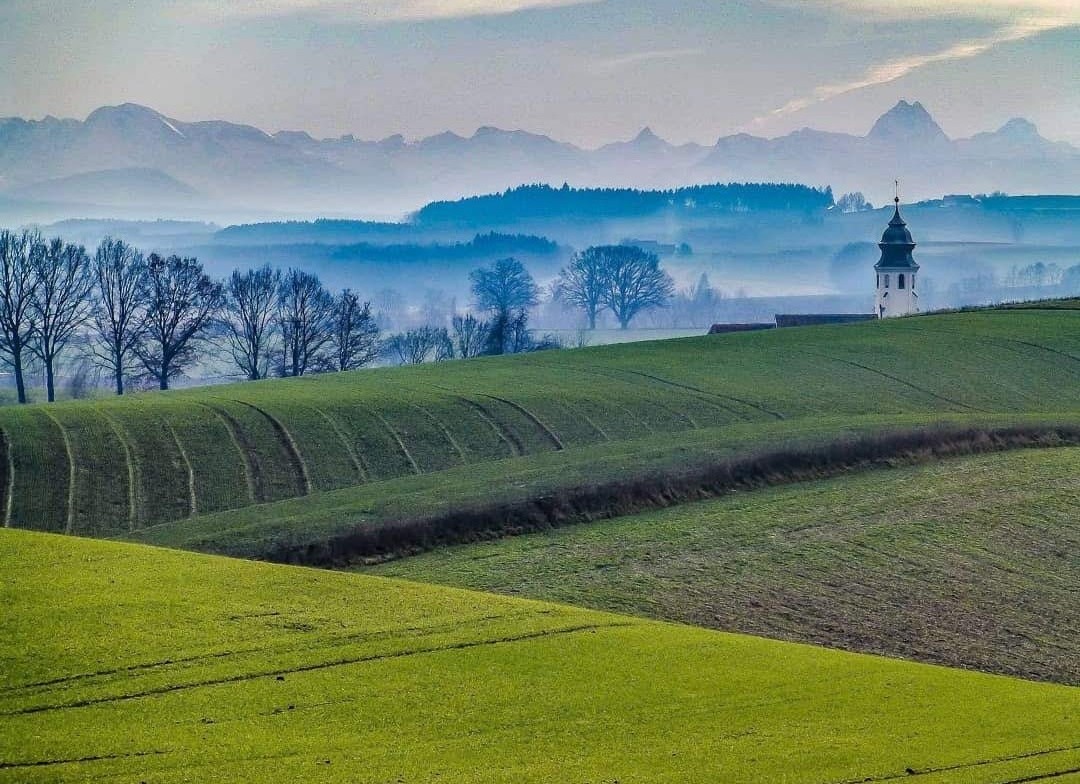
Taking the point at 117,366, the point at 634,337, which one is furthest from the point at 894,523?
the point at 634,337

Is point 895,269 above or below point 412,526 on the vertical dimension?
above

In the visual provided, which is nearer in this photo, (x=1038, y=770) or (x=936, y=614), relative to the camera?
(x=1038, y=770)

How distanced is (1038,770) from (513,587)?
13627mm

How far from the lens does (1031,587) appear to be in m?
33.6

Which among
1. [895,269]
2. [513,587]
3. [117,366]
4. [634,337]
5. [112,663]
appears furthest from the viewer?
[634,337]

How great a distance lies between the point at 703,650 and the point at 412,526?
43.6ft

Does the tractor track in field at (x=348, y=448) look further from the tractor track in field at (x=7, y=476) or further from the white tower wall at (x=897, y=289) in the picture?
the white tower wall at (x=897, y=289)

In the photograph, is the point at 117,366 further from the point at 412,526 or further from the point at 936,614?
the point at 936,614

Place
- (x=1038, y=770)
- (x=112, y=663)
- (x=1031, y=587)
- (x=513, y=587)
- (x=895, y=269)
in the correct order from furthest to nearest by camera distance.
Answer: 1. (x=895, y=269)
2. (x=1031, y=587)
3. (x=513, y=587)
4. (x=112, y=663)
5. (x=1038, y=770)

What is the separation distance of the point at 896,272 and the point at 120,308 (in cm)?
6431

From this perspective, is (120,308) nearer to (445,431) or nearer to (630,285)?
(445,431)

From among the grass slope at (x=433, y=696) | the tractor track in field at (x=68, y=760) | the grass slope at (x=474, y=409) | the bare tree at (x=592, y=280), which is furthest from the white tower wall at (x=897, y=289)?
the tractor track in field at (x=68, y=760)

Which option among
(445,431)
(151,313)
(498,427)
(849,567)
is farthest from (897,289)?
(849,567)

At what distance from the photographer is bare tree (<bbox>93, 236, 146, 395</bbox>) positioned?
90125 millimetres
